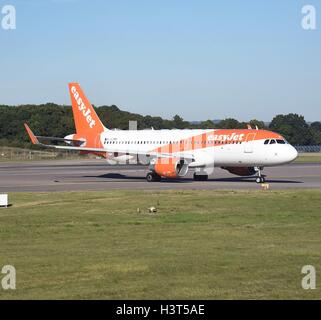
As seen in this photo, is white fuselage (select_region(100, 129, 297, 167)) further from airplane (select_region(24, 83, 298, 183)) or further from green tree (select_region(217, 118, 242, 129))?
green tree (select_region(217, 118, 242, 129))

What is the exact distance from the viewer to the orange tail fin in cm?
6238

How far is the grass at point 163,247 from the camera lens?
15.5 m

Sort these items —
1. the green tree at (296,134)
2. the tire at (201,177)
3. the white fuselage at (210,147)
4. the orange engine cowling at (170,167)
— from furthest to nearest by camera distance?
→ the green tree at (296,134), the tire at (201,177), the orange engine cowling at (170,167), the white fuselage at (210,147)

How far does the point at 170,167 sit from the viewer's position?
5116cm

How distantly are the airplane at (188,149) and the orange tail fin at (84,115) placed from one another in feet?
0.30

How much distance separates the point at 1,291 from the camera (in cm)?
1535

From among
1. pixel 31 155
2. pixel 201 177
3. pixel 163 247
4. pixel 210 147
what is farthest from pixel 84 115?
pixel 31 155

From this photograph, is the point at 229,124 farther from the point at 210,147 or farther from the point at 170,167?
the point at 170,167

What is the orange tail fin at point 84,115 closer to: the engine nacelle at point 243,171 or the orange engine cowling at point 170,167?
the orange engine cowling at point 170,167

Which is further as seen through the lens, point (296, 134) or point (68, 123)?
point (296, 134)

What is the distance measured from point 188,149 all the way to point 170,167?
385 cm

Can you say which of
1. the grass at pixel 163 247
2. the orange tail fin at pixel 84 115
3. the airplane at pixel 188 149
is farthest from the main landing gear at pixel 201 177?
the grass at pixel 163 247

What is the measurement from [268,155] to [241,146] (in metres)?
2.30
